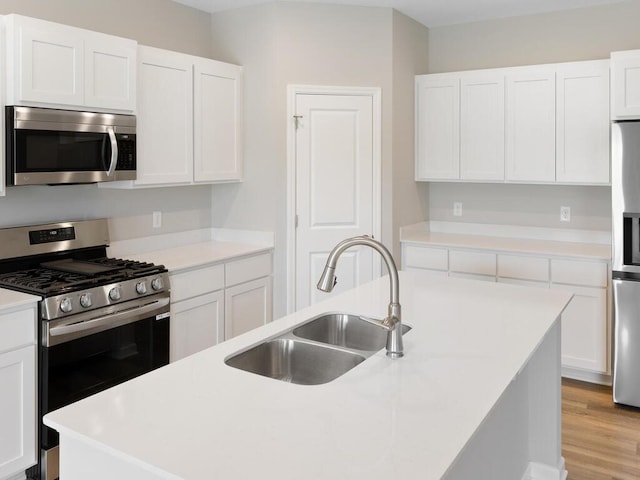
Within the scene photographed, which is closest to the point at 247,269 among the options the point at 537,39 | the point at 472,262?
the point at 472,262

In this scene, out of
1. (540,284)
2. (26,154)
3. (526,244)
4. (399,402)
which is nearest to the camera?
(399,402)

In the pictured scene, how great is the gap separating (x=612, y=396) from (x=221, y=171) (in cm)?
303

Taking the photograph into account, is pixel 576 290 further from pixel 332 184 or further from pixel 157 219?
pixel 157 219

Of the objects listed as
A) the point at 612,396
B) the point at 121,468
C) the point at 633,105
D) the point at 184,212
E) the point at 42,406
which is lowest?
the point at 612,396

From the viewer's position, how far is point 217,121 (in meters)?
4.07

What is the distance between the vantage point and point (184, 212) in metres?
4.31

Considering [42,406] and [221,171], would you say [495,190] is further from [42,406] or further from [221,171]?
[42,406]

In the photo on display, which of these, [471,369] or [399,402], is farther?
[471,369]

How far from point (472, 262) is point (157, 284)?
2.28 metres

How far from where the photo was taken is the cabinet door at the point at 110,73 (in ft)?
10.1

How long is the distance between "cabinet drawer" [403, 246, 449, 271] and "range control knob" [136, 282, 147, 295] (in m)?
2.13

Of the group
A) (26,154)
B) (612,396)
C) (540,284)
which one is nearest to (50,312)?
(26,154)

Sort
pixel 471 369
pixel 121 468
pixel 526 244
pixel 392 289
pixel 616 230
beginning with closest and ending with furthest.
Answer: pixel 121 468 < pixel 471 369 < pixel 392 289 < pixel 616 230 < pixel 526 244

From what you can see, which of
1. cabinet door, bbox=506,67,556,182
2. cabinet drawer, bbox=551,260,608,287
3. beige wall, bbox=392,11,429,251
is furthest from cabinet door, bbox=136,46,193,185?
cabinet drawer, bbox=551,260,608,287
